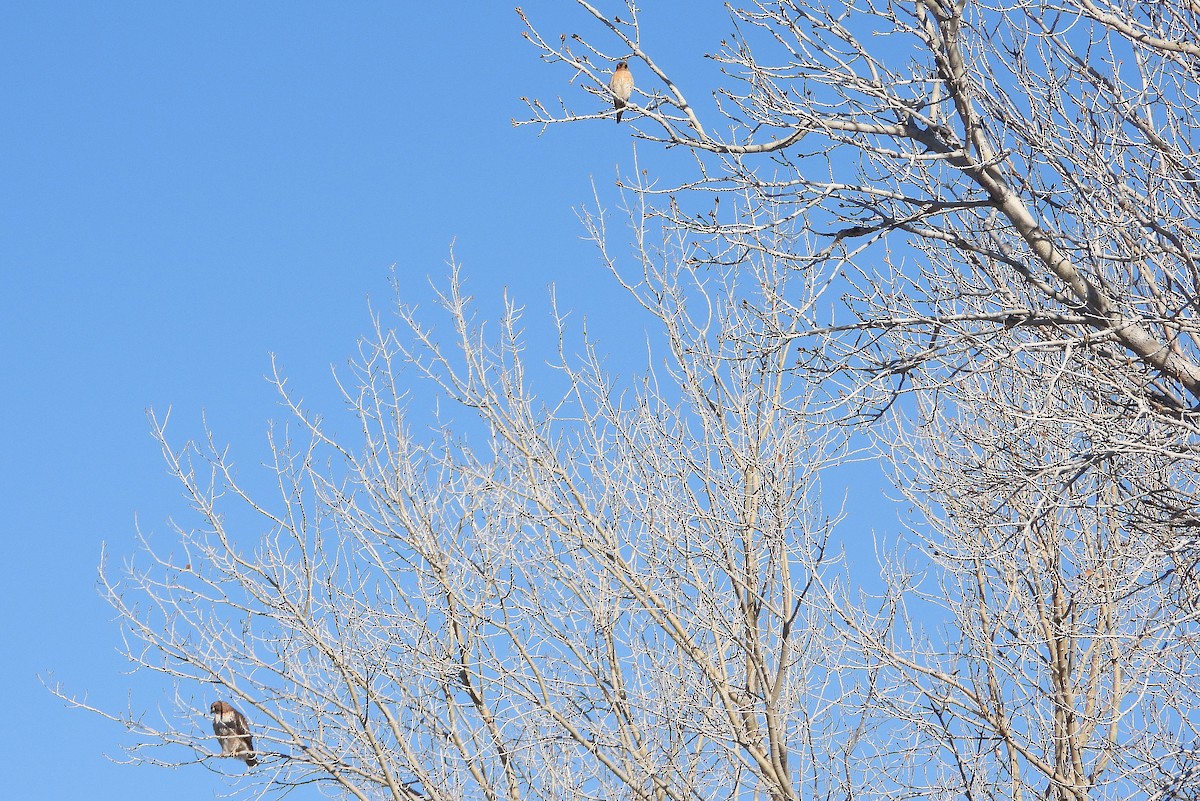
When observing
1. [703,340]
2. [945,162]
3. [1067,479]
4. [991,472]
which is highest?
[703,340]

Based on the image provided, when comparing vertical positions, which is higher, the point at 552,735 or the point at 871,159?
the point at 871,159

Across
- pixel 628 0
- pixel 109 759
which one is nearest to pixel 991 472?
pixel 628 0

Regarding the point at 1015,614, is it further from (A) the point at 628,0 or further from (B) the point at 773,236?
(A) the point at 628,0

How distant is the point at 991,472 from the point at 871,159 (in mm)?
1619

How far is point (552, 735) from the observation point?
696 cm

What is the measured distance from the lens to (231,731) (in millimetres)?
7090

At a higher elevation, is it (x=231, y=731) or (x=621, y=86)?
(x=621, y=86)

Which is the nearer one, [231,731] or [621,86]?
[621,86]

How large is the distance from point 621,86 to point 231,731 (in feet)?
14.1

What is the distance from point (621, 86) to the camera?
478 centimetres

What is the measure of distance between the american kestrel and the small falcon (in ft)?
13.5

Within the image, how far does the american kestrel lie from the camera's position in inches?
184

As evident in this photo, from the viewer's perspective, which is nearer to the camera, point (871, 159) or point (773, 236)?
point (871, 159)

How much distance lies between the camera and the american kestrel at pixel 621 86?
15.4 ft
